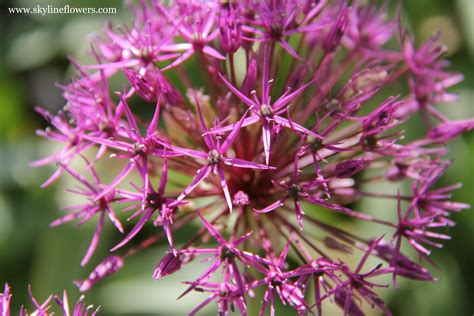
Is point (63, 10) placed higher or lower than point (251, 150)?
higher

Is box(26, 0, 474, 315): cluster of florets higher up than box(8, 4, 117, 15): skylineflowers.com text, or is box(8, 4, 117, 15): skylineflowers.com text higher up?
box(8, 4, 117, 15): skylineflowers.com text

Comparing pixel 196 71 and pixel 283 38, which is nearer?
pixel 283 38

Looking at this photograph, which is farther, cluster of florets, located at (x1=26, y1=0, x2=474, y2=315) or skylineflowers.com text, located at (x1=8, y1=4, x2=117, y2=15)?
skylineflowers.com text, located at (x1=8, y1=4, x2=117, y2=15)

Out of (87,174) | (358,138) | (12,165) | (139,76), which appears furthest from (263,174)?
(12,165)

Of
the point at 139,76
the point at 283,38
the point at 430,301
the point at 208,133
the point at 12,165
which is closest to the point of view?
the point at 208,133

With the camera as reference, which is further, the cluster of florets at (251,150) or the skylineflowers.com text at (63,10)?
the skylineflowers.com text at (63,10)

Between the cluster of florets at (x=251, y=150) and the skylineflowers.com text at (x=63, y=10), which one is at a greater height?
the skylineflowers.com text at (x=63, y=10)

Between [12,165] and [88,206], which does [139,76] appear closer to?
[88,206]

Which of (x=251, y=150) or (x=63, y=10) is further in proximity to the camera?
(x=63, y=10)
